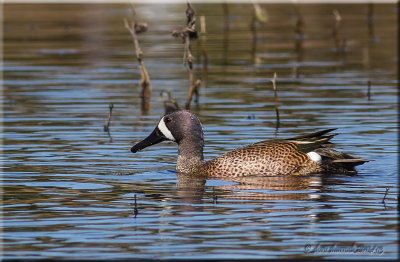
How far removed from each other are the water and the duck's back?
0.79 ft

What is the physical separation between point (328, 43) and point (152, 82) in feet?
27.0

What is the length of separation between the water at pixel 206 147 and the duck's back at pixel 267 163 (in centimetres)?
24

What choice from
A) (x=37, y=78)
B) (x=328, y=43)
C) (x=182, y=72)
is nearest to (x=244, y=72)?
(x=182, y=72)

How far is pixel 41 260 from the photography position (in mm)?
7102

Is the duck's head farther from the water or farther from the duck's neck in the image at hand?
the water

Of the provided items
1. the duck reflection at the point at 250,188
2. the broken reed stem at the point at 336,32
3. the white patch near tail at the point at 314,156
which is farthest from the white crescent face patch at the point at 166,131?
the broken reed stem at the point at 336,32

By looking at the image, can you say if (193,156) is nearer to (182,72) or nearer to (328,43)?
(182,72)

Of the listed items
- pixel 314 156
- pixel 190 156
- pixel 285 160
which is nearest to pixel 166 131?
pixel 190 156

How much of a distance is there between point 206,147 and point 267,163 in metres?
2.04

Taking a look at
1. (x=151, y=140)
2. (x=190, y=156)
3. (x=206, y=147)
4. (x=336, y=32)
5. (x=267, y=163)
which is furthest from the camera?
(x=336, y=32)

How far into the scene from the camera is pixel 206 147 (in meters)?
12.6

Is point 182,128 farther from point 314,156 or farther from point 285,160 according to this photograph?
point 314,156

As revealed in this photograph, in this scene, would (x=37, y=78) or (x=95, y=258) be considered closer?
(x=95, y=258)

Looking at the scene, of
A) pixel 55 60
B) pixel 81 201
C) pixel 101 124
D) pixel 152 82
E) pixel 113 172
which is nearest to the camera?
pixel 81 201
